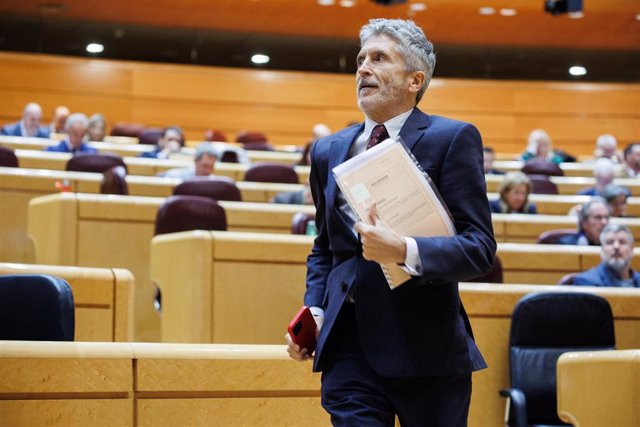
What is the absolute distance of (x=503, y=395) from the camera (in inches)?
136

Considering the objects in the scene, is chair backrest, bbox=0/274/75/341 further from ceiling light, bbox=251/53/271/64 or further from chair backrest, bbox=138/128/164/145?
ceiling light, bbox=251/53/271/64

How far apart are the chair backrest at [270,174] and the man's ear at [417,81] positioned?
5395 millimetres

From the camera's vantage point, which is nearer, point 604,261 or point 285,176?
point 604,261

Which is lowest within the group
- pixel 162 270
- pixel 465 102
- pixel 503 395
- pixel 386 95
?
pixel 503 395

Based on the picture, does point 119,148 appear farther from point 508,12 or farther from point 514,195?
point 508,12

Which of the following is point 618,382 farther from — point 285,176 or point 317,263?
point 285,176

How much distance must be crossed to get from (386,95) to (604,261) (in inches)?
111

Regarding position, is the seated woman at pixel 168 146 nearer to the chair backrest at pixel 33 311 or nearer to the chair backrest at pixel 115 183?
the chair backrest at pixel 115 183

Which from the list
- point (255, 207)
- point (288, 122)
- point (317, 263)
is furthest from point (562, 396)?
point (288, 122)

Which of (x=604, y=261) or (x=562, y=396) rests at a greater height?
(x=604, y=261)

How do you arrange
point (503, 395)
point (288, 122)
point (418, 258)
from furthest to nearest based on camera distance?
1. point (288, 122)
2. point (503, 395)
3. point (418, 258)

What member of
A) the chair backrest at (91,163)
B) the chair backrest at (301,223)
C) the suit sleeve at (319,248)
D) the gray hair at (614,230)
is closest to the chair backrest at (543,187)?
the chair backrest at (91,163)

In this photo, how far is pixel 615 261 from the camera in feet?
14.5

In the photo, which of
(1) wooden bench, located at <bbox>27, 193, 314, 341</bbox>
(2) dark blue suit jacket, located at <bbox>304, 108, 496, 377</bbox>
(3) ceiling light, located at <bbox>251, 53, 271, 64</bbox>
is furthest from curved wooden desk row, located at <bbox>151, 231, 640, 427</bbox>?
(3) ceiling light, located at <bbox>251, 53, 271, 64</bbox>
